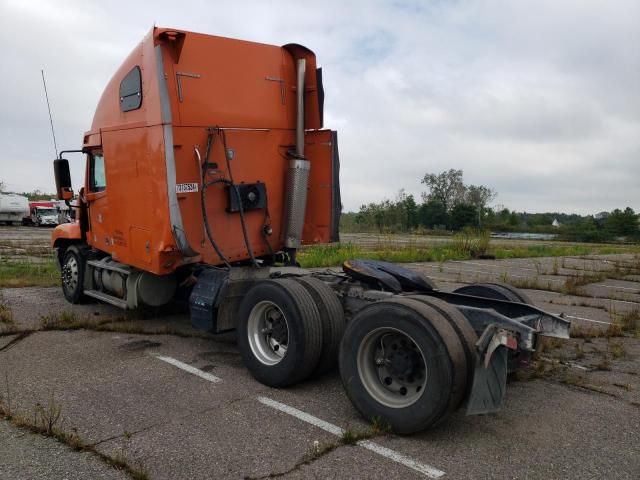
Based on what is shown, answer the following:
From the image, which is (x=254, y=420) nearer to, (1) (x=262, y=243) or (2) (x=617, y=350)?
(1) (x=262, y=243)

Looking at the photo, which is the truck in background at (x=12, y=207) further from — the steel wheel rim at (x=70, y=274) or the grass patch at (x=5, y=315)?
the grass patch at (x=5, y=315)

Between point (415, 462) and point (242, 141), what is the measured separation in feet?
14.4

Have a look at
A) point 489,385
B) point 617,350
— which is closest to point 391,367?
point 489,385

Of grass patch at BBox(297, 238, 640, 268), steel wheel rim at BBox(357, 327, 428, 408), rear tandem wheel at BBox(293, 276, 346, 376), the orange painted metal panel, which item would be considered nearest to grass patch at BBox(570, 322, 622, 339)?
the orange painted metal panel

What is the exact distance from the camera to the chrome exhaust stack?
704 cm

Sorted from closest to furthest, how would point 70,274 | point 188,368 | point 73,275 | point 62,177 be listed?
point 188,368 → point 62,177 → point 73,275 → point 70,274

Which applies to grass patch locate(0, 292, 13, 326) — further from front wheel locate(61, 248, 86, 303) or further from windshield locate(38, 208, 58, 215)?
windshield locate(38, 208, 58, 215)

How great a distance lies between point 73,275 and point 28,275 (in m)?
3.80

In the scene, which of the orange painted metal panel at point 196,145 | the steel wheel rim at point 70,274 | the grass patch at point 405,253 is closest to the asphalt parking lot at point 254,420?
the orange painted metal panel at point 196,145

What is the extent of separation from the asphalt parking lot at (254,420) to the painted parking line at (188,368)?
0.07ft

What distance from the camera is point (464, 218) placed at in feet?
223

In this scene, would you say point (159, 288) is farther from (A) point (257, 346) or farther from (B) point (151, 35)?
(B) point (151, 35)

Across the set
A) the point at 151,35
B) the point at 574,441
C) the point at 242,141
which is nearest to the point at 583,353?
the point at 574,441

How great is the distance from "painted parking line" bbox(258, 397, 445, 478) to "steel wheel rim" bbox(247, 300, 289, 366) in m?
0.60
